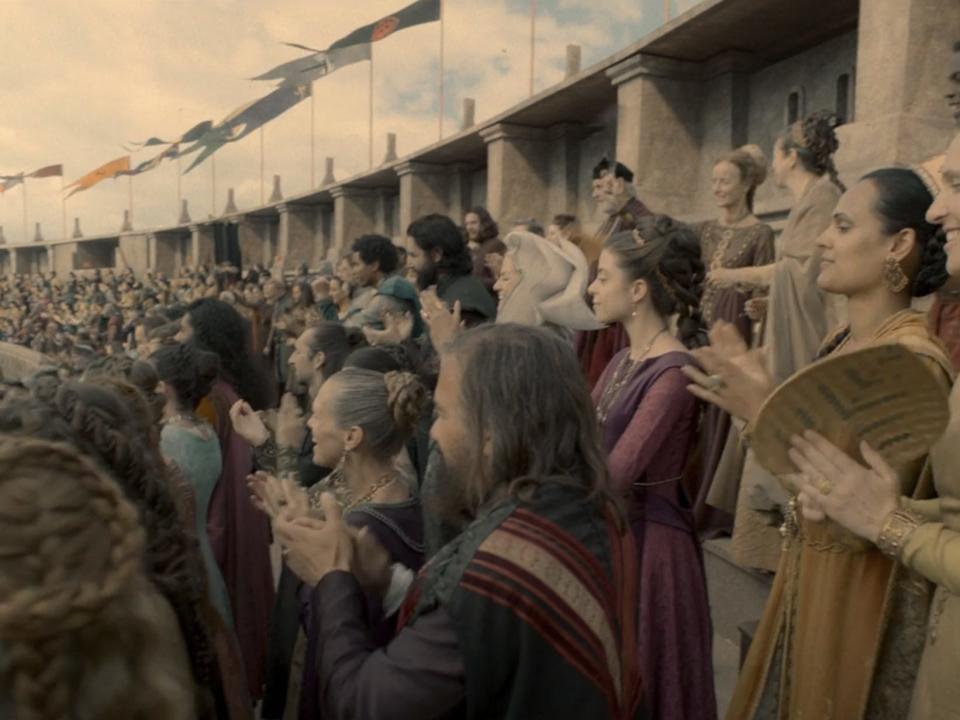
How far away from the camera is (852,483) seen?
1625mm

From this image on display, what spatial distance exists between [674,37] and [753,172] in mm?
4576

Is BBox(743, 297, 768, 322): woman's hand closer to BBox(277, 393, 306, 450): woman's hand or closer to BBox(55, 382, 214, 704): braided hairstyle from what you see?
BBox(277, 393, 306, 450): woman's hand

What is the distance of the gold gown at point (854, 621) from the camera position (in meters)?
1.82

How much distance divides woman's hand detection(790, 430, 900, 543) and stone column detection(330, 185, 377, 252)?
64.1ft

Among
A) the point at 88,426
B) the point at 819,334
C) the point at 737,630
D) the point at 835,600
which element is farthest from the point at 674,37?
the point at 88,426

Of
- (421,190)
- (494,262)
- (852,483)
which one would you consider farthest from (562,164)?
(852,483)

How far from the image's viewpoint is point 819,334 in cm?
365

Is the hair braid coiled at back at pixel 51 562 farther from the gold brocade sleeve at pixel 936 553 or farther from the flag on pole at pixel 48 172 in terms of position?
the flag on pole at pixel 48 172

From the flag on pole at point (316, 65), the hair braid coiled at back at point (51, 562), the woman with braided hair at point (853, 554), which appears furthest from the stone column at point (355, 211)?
the hair braid coiled at back at point (51, 562)

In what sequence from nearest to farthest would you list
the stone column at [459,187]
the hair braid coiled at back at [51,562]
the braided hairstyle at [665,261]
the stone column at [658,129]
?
1. the hair braid coiled at back at [51,562]
2. the braided hairstyle at [665,261]
3. the stone column at [658,129]
4. the stone column at [459,187]

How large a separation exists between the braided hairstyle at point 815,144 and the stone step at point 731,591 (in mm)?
1830

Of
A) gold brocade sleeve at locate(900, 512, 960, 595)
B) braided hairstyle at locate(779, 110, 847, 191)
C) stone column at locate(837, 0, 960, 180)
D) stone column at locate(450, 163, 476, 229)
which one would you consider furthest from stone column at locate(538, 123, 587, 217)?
gold brocade sleeve at locate(900, 512, 960, 595)

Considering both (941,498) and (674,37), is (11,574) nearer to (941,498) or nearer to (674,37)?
(941,498)

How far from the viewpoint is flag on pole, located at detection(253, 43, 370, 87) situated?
18.2m
